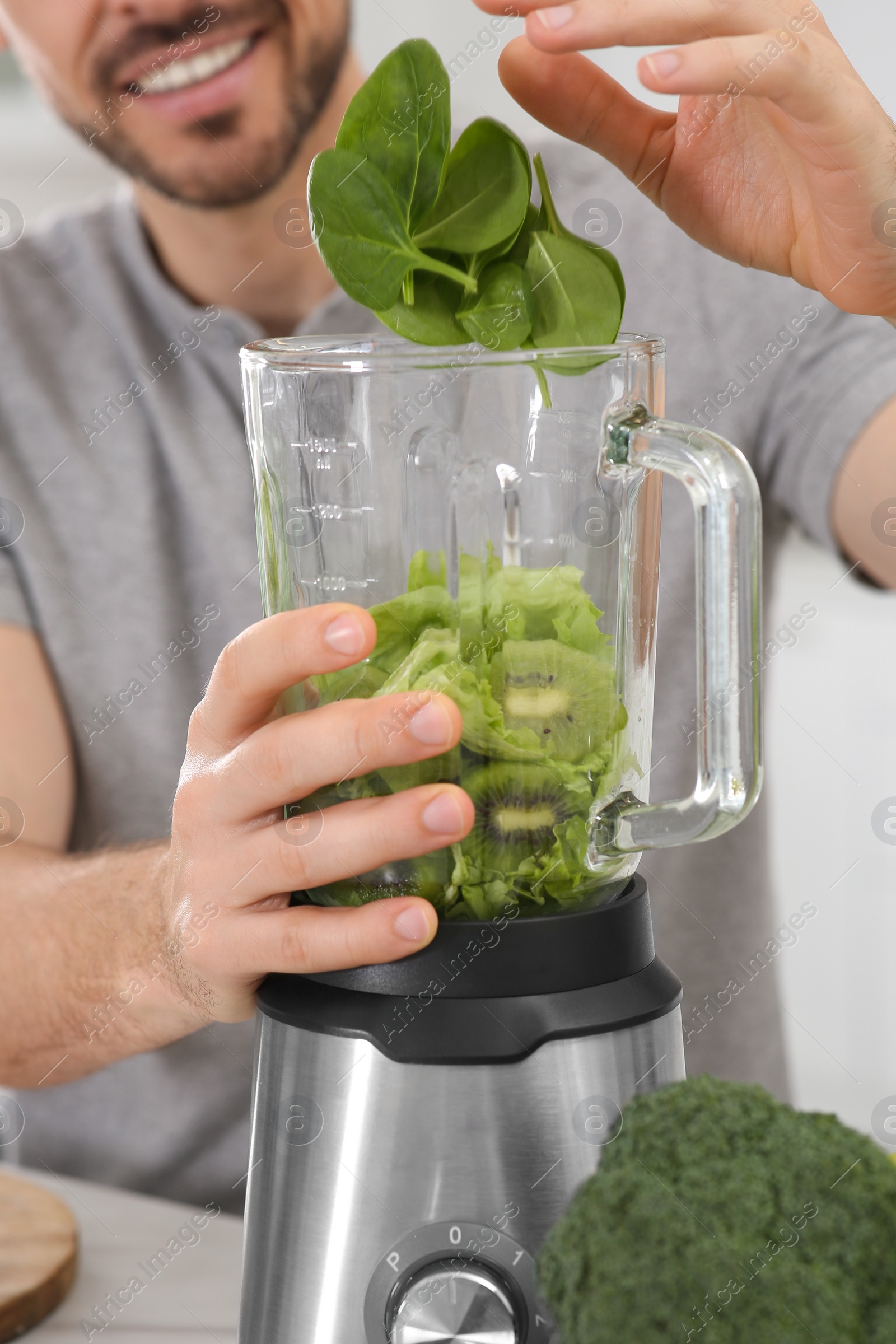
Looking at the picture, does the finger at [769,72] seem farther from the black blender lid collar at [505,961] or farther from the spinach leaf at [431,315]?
the black blender lid collar at [505,961]

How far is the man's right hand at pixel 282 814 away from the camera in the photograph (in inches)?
16.1

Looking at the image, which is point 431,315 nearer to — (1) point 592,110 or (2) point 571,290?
(2) point 571,290

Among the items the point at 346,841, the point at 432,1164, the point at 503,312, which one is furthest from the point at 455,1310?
the point at 503,312

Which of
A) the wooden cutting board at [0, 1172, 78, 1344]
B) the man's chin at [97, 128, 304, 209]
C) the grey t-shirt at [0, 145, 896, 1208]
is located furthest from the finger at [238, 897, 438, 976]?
the man's chin at [97, 128, 304, 209]

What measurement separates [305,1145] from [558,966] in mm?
121

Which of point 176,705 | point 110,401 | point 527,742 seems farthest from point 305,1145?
point 110,401

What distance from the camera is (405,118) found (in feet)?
1.37

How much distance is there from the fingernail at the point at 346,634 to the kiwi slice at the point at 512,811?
6 centimetres

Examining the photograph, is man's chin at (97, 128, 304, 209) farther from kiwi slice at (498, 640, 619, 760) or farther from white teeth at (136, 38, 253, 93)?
kiwi slice at (498, 640, 619, 760)

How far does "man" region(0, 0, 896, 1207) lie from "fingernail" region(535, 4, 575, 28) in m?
0.59

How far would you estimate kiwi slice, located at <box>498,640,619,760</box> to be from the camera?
421 millimetres

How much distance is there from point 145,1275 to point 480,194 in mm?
638

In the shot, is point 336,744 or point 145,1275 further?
point 145,1275

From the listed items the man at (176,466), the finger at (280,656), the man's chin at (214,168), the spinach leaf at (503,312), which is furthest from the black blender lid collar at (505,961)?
the man's chin at (214,168)
